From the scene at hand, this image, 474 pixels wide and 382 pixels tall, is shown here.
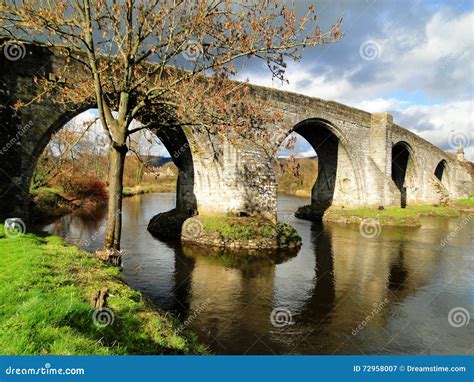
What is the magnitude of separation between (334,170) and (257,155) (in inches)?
486

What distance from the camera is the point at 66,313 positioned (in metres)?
4.28

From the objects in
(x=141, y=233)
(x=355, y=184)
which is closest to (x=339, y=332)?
(x=141, y=233)

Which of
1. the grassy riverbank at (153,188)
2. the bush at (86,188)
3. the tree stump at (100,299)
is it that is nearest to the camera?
the tree stump at (100,299)

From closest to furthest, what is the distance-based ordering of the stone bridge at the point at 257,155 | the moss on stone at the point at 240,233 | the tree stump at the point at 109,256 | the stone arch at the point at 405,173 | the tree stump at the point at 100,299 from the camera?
the tree stump at the point at 100,299, the tree stump at the point at 109,256, the stone bridge at the point at 257,155, the moss on stone at the point at 240,233, the stone arch at the point at 405,173

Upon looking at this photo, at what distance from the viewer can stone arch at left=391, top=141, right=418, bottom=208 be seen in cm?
3661

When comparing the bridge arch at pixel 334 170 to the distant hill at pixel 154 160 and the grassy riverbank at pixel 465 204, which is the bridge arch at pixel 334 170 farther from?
the grassy riverbank at pixel 465 204

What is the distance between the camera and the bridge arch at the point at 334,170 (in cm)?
2662

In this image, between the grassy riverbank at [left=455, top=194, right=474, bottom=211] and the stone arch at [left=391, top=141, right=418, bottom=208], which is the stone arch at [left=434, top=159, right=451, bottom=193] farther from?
the stone arch at [left=391, top=141, right=418, bottom=208]

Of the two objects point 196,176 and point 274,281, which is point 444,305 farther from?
point 196,176

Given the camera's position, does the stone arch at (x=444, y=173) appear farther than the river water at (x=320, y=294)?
Yes

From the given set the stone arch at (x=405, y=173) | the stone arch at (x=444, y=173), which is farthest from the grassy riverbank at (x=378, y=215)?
the stone arch at (x=444, y=173)

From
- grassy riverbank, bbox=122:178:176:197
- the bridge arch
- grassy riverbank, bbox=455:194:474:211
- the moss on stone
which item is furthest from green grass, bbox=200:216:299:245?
grassy riverbank, bbox=122:178:176:197

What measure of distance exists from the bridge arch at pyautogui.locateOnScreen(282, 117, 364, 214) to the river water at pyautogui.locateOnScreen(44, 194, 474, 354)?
386 inches

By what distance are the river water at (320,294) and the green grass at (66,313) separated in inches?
76.8
